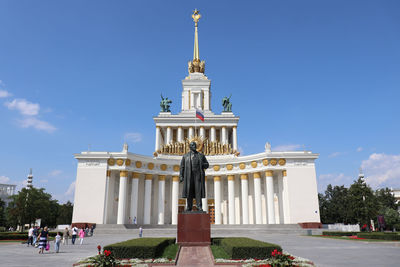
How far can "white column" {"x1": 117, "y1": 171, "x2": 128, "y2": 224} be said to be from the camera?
3766 cm

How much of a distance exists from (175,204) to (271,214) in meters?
14.4

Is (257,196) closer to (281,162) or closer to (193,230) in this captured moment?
(281,162)

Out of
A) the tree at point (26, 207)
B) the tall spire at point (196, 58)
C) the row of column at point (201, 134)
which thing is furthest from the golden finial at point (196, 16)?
the tree at point (26, 207)

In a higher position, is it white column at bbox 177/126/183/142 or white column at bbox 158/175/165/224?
white column at bbox 177/126/183/142

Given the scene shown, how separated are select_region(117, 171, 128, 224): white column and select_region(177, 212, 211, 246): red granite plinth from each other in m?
27.5

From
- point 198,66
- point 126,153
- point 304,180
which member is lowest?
point 304,180

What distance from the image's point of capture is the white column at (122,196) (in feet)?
124

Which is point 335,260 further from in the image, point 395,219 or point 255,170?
point 395,219

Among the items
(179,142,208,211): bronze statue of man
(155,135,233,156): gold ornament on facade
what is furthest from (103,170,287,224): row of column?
(179,142,208,211): bronze statue of man

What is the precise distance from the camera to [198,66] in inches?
2633

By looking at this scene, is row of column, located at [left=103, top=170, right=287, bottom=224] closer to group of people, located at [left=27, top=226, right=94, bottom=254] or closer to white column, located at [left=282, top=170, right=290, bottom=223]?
white column, located at [left=282, top=170, right=290, bottom=223]

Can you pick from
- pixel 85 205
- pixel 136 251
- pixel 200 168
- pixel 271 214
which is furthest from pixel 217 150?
pixel 136 251

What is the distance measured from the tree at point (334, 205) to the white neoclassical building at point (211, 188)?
31.4 m

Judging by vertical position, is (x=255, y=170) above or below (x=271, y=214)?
above
